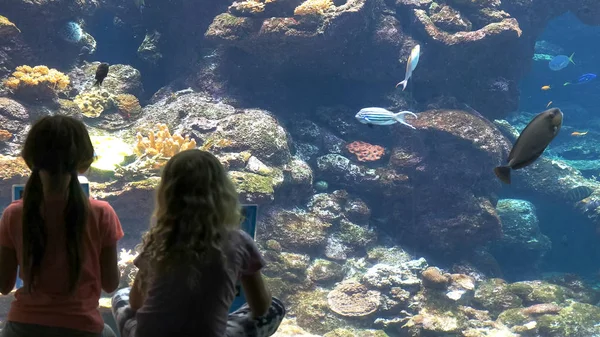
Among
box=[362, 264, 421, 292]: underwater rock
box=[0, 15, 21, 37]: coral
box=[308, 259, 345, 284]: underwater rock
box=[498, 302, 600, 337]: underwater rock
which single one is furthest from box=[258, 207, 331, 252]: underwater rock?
box=[0, 15, 21, 37]: coral

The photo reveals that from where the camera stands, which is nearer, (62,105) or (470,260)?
(62,105)

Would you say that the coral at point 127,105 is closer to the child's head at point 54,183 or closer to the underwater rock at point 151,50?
the underwater rock at point 151,50

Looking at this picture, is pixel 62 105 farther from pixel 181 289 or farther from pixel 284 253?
pixel 181 289

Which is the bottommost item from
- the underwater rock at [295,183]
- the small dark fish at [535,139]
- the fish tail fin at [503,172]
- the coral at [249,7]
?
the underwater rock at [295,183]

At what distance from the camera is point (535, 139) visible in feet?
8.95

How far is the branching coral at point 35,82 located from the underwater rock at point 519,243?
12230 mm

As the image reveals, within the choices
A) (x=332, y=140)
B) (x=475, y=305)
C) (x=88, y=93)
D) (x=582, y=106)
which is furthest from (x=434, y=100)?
(x=582, y=106)

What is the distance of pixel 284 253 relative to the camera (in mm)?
8047

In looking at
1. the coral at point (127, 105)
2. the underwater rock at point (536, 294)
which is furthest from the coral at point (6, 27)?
the underwater rock at point (536, 294)

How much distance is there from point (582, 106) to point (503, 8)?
1440cm

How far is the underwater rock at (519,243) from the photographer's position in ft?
41.9

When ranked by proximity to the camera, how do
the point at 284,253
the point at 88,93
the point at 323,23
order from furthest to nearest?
the point at 323,23 → the point at 88,93 → the point at 284,253

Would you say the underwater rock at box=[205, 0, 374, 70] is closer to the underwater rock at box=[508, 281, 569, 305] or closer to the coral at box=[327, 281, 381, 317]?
the coral at box=[327, 281, 381, 317]

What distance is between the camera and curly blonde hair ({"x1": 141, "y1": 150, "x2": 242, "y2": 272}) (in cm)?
166
